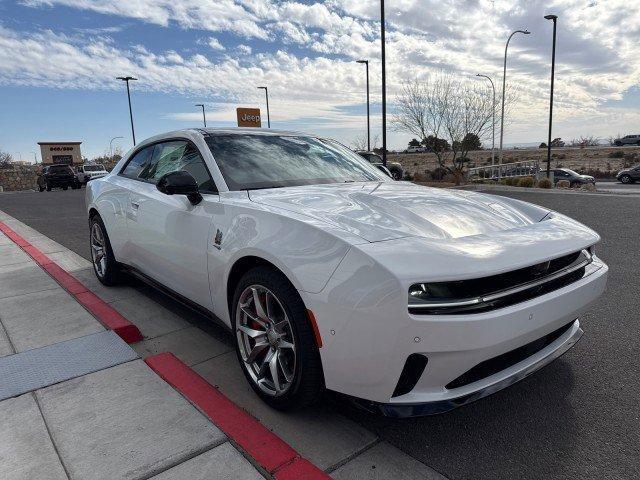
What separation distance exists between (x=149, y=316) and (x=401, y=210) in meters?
2.52

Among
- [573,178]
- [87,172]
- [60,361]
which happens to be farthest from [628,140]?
[60,361]

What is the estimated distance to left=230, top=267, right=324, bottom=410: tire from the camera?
7.22 ft

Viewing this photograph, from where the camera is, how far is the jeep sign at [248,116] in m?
21.3

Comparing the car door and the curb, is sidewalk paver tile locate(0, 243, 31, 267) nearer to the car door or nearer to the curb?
the curb

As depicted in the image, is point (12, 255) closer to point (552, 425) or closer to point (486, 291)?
point (486, 291)

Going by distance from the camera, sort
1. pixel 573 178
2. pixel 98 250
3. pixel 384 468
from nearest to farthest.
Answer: pixel 384 468 → pixel 98 250 → pixel 573 178

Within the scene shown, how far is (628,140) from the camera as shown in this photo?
74125 mm

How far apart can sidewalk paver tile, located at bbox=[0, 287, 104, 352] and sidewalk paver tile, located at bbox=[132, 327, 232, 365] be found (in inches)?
19.2

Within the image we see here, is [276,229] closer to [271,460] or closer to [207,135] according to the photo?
[271,460]

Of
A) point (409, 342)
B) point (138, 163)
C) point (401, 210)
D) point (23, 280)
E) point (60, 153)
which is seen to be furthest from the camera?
point (60, 153)

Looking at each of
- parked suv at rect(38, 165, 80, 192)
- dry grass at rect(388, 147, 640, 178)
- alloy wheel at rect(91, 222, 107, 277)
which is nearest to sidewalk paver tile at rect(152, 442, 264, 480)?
alloy wheel at rect(91, 222, 107, 277)

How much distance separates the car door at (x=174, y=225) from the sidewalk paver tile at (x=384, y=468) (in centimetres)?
136

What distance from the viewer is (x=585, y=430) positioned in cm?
230

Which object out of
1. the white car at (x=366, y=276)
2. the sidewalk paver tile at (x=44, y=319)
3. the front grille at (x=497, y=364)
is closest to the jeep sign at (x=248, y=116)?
the sidewalk paver tile at (x=44, y=319)
